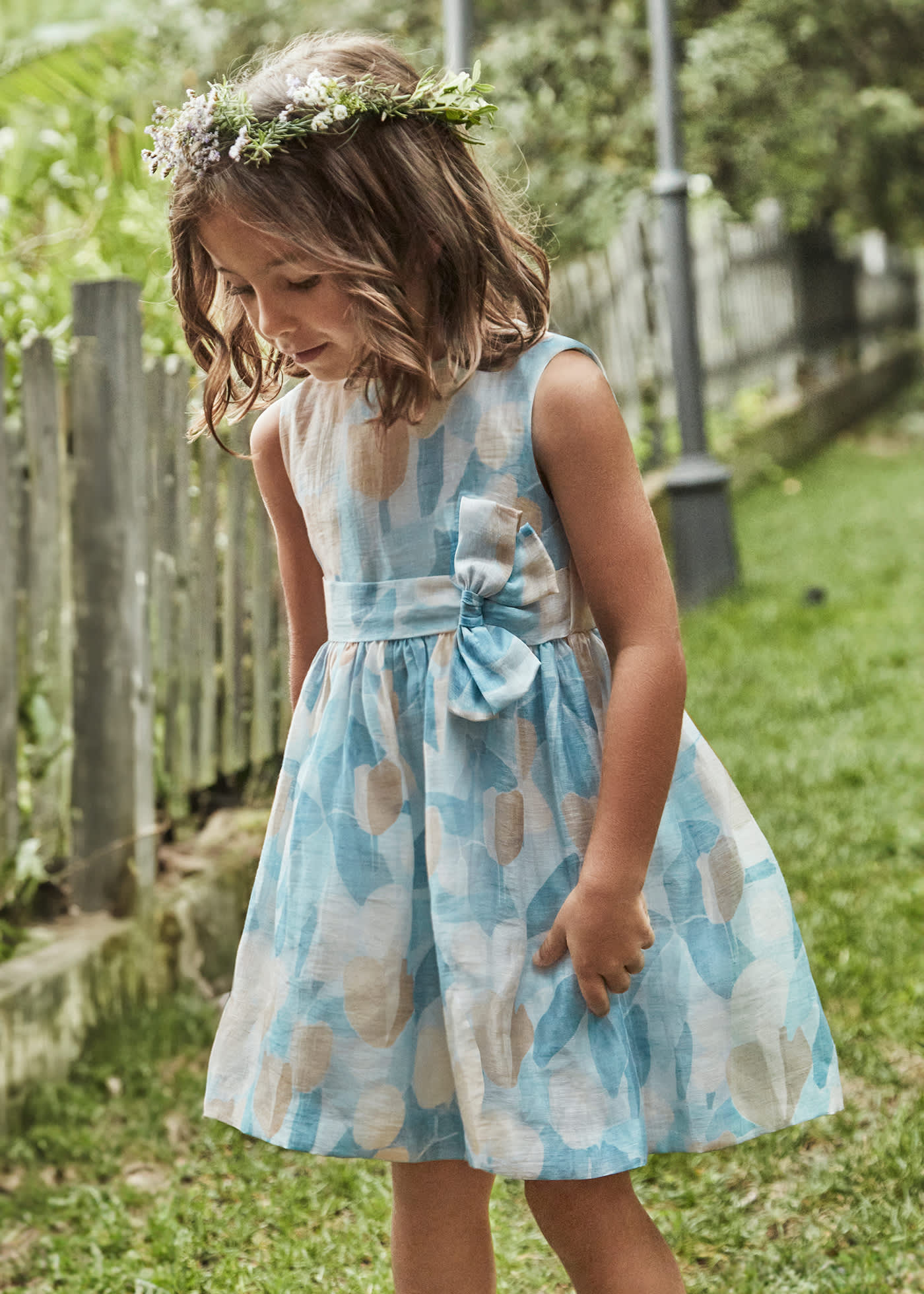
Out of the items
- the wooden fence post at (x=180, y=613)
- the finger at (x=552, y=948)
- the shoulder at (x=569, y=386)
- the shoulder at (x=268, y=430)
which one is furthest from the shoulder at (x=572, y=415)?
the wooden fence post at (x=180, y=613)

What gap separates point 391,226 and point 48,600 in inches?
68.2

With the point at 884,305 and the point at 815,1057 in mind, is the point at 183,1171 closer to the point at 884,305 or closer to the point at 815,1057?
the point at 815,1057

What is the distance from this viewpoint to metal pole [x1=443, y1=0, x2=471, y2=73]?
13.8ft

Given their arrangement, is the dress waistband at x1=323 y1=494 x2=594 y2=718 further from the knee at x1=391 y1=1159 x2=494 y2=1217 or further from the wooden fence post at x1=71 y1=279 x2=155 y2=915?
the wooden fence post at x1=71 y1=279 x2=155 y2=915

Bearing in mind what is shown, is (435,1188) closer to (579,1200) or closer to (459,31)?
(579,1200)

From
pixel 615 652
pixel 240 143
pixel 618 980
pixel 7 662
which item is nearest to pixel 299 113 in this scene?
pixel 240 143

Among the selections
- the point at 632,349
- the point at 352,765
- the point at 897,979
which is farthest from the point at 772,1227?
the point at 632,349

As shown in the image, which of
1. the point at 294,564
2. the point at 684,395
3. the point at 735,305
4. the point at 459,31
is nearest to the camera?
the point at 294,564

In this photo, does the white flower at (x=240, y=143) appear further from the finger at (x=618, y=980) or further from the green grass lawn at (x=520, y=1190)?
the green grass lawn at (x=520, y=1190)

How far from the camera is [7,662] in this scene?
2.90m

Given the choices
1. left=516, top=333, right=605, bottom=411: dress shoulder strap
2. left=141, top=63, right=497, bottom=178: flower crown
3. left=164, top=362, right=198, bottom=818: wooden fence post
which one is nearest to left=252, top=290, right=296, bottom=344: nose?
left=141, top=63, right=497, bottom=178: flower crown

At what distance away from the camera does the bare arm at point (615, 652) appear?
1.47m

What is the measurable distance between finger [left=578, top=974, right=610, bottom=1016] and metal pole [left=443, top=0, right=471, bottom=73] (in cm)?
341

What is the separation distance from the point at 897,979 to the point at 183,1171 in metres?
1.56
